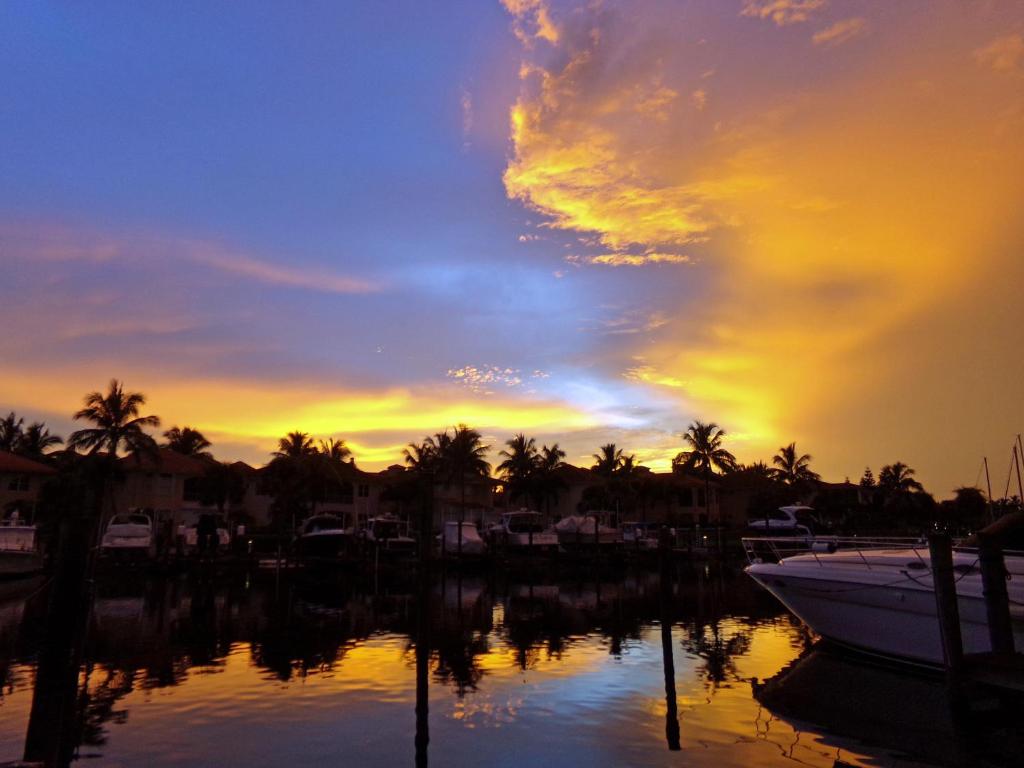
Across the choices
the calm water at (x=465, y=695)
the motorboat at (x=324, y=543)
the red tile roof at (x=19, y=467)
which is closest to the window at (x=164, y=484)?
the red tile roof at (x=19, y=467)

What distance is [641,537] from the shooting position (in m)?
67.0

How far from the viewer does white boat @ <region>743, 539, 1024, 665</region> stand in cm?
1343

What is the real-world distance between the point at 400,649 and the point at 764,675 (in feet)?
28.8

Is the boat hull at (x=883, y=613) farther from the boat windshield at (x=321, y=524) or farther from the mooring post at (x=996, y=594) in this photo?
the boat windshield at (x=321, y=524)

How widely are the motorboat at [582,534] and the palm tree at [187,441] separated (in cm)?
3988

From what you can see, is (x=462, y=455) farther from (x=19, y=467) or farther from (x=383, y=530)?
(x=19, y=467)

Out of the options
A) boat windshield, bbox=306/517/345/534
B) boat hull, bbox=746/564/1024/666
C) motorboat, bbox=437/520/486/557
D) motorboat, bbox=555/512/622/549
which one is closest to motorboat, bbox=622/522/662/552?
motorboat, bbox=555/512/622/549

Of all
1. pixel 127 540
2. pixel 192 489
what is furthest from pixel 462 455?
pixel 127 540

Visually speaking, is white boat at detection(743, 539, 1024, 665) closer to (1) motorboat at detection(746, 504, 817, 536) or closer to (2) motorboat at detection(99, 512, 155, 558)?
(2) motorboat at detection(99, 512, 155, 558)

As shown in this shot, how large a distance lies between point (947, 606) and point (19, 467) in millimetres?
61522

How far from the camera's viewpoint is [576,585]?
40.4m

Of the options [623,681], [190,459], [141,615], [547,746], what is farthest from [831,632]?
[190,459]

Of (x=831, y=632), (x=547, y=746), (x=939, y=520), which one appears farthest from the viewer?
(x=939, y=520)

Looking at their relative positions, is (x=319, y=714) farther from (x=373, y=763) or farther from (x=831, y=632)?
(x=831, y=632)
